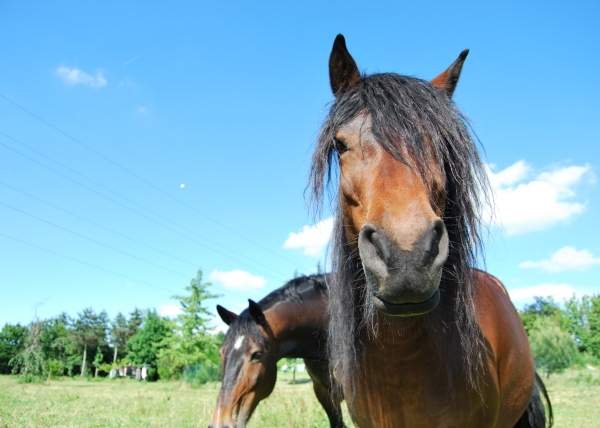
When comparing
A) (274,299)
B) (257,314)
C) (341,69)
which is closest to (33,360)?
(274,299)

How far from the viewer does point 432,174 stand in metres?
1.85

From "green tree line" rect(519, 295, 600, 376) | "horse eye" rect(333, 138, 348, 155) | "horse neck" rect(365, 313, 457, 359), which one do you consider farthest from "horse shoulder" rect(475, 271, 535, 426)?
"green tree line" rect(519, 295, 600, 376)

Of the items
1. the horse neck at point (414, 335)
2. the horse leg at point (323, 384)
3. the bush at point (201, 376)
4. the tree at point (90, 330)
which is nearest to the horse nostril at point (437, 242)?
the horse neck at point (414, 335)

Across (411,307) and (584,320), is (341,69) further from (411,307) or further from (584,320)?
(584,320)

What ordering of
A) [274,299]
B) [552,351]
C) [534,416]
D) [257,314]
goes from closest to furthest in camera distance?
[534,416] < [257,314] < [274,299] < [552,351]

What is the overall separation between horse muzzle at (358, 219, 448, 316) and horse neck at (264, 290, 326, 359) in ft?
14.4

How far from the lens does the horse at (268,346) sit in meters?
5.22

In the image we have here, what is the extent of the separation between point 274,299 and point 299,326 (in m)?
0.52

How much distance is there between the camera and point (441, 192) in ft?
6.23

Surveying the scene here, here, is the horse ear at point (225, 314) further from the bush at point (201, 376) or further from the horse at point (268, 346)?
the bush at point (201, 376)

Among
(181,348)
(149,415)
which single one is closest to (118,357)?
(181,348)

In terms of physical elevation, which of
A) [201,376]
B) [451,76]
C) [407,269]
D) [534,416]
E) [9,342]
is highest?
[9,342]

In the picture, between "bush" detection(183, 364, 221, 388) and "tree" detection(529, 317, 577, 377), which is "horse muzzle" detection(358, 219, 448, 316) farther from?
"bush" detection(183, 364, 221, 388)

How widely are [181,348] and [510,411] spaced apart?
36.4 m
